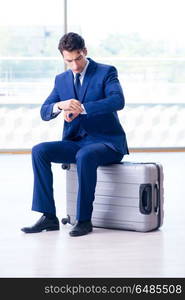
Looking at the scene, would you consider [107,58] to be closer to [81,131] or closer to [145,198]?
[81,131]

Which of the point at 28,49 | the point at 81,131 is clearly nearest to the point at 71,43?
the point at 81,131

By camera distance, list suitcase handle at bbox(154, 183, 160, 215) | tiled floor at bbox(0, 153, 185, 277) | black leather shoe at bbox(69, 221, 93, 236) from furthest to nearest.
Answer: suitcase handle at bbox(154, 183, 160, 215), black leather shoe at bbox(69, 221, 93, 236), tiled floor at bbox(0, 153, 185, 277)

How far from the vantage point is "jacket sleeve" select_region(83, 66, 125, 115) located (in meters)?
4.11

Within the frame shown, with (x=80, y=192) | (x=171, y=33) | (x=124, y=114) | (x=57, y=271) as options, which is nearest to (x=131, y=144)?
(x=124, y=114)

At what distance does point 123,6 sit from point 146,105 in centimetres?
127

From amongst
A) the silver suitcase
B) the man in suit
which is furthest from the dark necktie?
the silver suitcase

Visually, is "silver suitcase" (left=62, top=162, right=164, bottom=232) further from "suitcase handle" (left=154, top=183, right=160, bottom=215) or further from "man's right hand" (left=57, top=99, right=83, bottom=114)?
"man's right hand" (left=57, top=99, right=83, bottom=114)

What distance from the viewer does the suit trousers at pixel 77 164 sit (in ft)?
13.4

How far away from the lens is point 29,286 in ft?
9.55

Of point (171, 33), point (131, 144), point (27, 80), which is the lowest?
point (131, 144)

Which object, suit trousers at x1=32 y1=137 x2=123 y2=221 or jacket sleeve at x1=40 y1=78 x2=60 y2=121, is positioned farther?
jacket sleeve at x1=40 y1=78 x2=60 y2=121

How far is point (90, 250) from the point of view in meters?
3.73

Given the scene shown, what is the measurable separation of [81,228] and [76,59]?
933 mm

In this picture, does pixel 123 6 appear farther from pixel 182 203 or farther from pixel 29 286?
pixel 29 286
